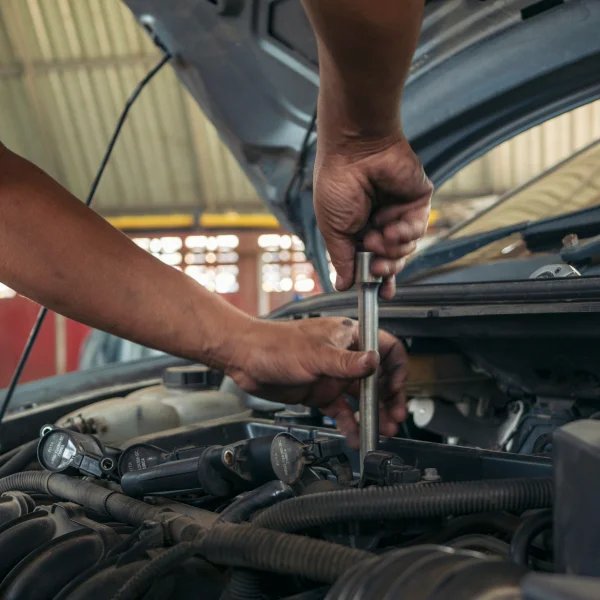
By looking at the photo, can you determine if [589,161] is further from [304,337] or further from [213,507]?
[213,507]

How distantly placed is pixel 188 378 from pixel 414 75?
804 millimetres

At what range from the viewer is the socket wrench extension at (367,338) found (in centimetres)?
109

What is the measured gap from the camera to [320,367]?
1095 millimetres

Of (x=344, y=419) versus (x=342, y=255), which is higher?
(x=342, y=255)

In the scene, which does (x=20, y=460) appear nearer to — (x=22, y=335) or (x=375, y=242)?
(x=375, y=242)

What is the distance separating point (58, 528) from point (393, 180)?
25.5 inches

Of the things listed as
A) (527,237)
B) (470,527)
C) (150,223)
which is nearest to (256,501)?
(470,527)

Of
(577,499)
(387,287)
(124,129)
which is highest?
(124,129)

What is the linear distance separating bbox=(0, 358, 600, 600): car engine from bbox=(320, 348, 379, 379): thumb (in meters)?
0.11

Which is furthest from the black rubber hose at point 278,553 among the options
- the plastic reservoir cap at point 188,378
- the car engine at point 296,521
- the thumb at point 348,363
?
the plastic reservoir cap at point 188,378

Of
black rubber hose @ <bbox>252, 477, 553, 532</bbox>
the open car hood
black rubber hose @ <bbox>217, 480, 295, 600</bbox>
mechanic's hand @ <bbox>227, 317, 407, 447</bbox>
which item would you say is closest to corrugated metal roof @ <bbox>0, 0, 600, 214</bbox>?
the open car hood

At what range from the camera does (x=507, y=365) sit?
1321 mm

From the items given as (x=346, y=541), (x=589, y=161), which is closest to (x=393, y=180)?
(x=346, y=541)

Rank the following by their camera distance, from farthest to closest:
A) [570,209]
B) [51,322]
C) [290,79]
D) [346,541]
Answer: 1. [51,322]
2. [290,79]
3. [570,209]
4. [346,541]
